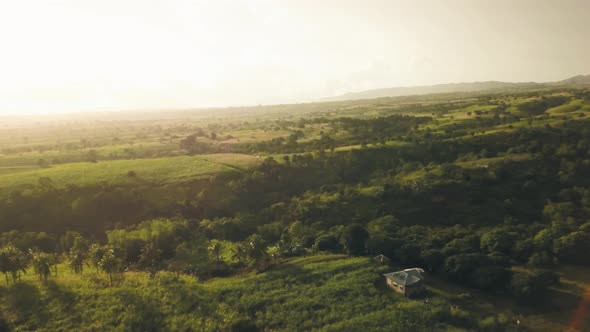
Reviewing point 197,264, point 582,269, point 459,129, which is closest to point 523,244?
point 582,269

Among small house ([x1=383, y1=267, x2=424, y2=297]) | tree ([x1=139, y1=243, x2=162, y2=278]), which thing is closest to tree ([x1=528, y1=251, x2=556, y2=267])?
small house ([x1=383, y1=267, x2=424, y2=297])

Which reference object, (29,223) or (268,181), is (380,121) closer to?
(268,181)

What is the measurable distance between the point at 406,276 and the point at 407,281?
0.86 metres

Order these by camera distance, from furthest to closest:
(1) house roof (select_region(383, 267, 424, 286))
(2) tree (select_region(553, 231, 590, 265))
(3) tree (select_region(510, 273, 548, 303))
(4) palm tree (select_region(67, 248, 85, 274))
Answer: (2) tree (select_region(553, 231, 590, 265)) → (4) palm tree (select_region(67, 248, 85, 274)) → (1) house roof (select_region(383, 267, 424, 286)) → (3) tree (select_region(510, 273, 548, 303))

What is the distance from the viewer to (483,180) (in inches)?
3455

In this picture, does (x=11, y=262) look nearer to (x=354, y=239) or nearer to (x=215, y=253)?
(x=215, y=253)

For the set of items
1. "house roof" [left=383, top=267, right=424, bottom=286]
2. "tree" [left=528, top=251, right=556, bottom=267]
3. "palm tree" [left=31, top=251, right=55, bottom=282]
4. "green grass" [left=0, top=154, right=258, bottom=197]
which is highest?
"green grass" [left=0, top=154, right=258, bottom=197]

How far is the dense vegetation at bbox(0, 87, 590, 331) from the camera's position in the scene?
152 feet

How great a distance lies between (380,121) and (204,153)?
74026mm

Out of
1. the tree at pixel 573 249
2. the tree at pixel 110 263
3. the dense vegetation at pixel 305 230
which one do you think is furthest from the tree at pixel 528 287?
the tree at pixel 110 263

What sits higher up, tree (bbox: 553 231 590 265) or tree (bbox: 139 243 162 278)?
tree (bbox: 139 243 162 278)

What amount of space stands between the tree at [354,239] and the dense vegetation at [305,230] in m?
0.21

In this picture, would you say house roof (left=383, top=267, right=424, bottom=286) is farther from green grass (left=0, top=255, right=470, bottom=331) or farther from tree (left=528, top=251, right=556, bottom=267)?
tree (left=528, top=251, right=556, bottom=267)

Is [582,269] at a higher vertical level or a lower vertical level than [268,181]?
lower
